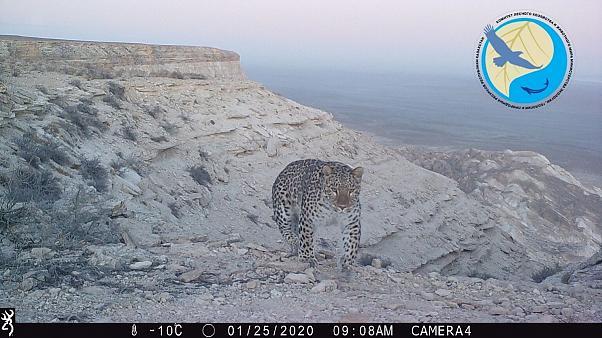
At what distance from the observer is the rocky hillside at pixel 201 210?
6.88 metres

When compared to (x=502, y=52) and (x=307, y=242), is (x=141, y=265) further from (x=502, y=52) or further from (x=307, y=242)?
(x=502, y=52)

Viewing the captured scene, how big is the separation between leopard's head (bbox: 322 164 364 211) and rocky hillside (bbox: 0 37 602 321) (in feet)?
3.06

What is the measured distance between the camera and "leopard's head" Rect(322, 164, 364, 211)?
8219 mm

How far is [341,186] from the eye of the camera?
8258mm

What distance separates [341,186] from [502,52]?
4.37m

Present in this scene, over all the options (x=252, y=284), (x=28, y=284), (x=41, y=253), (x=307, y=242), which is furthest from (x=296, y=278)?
(x=41, y=253)

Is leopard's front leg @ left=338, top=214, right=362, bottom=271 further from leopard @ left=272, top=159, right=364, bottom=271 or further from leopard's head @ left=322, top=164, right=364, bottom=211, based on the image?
leopard's head @ left=322, top=164, right=364, bottom=211

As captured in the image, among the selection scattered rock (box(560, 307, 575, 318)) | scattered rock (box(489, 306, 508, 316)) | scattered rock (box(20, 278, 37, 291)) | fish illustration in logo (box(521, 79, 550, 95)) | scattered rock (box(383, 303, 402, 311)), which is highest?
fish illustration in logo (box(521, 79, 550, 95))

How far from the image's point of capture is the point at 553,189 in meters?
26.8

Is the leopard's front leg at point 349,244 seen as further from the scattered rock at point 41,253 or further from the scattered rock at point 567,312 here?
the scattered rock at point 41,253

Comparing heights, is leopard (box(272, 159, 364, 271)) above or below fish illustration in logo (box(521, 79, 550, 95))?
below

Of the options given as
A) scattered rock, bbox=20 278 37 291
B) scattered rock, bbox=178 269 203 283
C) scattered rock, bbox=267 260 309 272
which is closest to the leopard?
scattered rock, bbox=267 260 309 272

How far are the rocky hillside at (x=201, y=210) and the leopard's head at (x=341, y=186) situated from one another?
3.06 ft

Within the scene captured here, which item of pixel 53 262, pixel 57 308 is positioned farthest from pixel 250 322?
pixel 53 262
